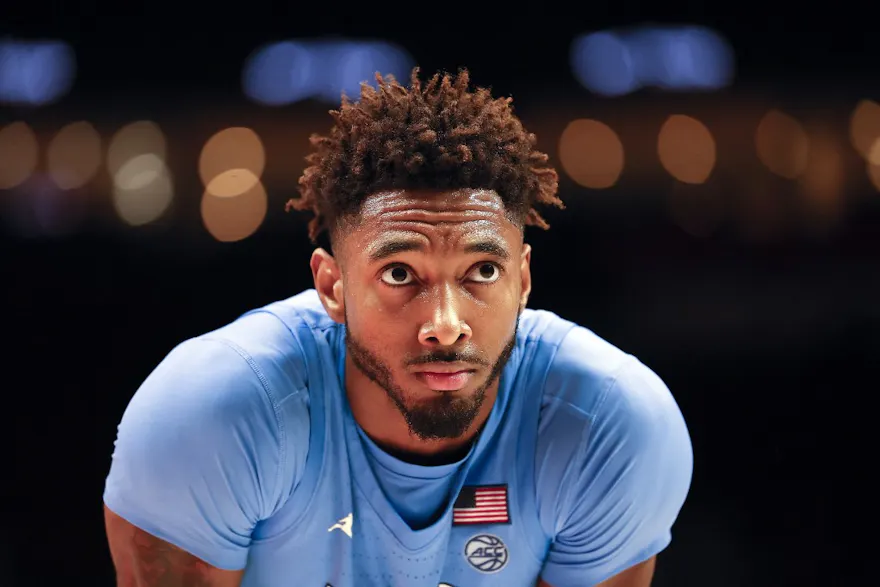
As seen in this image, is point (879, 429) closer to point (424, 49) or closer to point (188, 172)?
point (424, 49)

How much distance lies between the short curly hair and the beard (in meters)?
0.25

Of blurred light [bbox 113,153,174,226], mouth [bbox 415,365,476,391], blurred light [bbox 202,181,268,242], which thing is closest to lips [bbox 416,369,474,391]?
mouth [bbox 415,365,476,391]

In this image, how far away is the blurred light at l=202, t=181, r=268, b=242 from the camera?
Answer: 370 cm

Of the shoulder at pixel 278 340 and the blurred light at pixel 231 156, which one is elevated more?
the blurred light at pixel 231 156

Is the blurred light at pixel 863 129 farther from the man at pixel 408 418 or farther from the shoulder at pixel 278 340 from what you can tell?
the shoulder at pixel 278 340

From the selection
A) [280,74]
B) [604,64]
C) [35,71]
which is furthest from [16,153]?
[604,64]

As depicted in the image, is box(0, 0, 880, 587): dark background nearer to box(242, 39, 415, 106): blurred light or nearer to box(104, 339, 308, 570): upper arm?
box(242, 39, 415, 106): blurred light

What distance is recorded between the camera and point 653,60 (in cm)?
413

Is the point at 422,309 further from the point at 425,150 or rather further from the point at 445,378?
the point at 425,150

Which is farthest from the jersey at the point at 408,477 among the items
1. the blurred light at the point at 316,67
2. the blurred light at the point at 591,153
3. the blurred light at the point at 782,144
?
the blurred light at the point at 782,144

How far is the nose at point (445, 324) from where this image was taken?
5.14 ft

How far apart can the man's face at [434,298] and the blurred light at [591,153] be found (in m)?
2.43

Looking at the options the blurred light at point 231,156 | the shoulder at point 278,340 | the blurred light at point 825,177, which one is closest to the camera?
the shoulder at point 278,340

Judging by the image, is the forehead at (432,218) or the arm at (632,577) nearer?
the forehead at (432,218)
